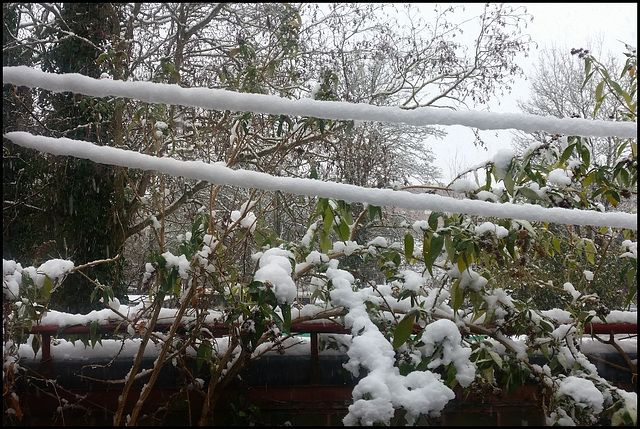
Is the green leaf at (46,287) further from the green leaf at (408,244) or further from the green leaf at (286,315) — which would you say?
the green leaf at (408,244)

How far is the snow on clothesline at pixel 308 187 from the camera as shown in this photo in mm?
899

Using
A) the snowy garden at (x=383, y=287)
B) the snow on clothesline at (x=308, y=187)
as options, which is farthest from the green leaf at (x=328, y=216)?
the snow on clothesline at (x=308, y=187)

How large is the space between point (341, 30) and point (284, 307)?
577 centimetres

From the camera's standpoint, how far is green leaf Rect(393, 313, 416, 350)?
1.33m

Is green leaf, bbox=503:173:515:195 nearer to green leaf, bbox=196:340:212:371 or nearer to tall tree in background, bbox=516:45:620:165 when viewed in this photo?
green leaf, bbox=196:340:212:371

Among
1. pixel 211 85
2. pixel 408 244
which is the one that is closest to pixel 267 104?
pixel 408 244

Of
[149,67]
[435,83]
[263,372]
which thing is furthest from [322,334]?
[435,83]

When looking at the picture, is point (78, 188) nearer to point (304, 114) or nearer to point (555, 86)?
point (304, 114)

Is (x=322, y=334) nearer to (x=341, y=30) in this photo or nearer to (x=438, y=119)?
(x=438, y=119)

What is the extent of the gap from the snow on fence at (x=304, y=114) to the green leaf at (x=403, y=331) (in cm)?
52

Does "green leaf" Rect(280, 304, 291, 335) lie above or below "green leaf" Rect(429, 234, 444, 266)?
below

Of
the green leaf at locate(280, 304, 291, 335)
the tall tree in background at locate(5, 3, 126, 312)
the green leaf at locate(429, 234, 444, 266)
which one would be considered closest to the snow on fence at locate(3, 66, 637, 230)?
the green leaf at locate(429, 234, 444, 266)

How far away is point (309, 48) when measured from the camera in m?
6.23

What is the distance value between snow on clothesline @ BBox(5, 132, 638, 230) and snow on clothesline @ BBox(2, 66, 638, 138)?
119mm
